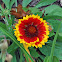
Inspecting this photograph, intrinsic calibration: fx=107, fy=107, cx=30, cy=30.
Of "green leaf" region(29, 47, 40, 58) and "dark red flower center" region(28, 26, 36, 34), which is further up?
"dark red flower center" region(28, 26, 36, 34)

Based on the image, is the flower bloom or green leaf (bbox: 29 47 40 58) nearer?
the flower bloom

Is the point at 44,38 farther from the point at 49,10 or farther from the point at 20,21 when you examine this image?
the point at 49,10

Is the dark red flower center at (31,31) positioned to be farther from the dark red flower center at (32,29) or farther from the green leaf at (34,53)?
the green leaf at (34,53)

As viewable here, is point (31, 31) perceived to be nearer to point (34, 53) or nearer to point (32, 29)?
point (32, 29)

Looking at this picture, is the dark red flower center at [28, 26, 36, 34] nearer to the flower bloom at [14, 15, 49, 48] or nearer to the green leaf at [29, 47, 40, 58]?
the flower bloom at [14, 15, 49, 48]

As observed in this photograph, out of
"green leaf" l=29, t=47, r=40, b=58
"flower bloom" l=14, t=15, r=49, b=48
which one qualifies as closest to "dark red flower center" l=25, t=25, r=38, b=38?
"flower bloom" l=14, t=15, r=49, b=48

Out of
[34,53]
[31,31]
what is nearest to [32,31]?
[31,31]

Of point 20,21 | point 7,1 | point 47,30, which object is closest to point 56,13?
point 47,30

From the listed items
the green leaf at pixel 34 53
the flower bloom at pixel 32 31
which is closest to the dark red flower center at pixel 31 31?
the flower bloom at pixel 32 31
